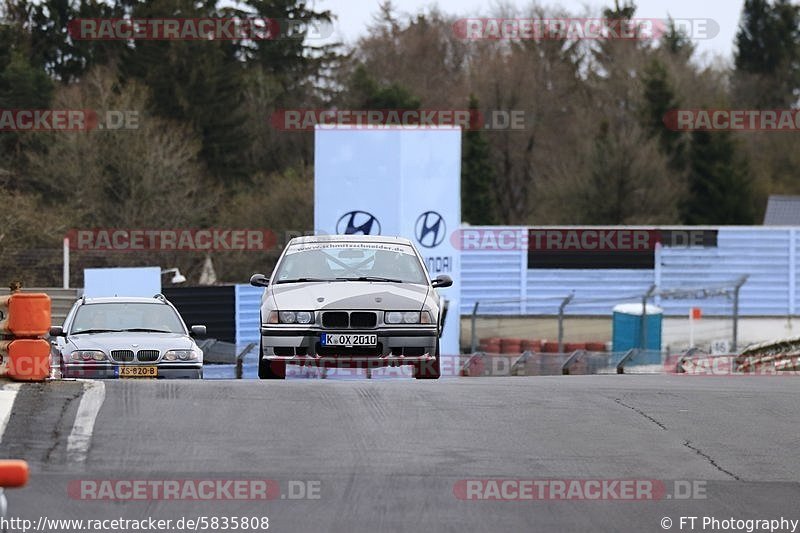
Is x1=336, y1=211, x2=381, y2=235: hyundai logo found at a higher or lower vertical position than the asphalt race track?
higher

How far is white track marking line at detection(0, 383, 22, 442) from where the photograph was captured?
10.3 meters

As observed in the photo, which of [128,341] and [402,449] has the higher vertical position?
[402,449]

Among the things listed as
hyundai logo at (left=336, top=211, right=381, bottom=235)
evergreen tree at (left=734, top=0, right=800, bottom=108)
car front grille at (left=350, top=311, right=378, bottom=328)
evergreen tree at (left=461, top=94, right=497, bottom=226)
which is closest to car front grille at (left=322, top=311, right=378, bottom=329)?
car front grille at (left=350, top=311, right=378, bottom=328)

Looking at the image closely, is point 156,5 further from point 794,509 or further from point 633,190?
point 794,509

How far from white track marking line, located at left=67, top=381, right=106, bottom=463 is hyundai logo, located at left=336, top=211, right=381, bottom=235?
14.2 meters

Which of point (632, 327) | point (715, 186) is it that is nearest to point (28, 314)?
point (632, 327)

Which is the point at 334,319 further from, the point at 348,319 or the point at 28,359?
the point at 28,359

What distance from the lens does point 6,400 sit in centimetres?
1085

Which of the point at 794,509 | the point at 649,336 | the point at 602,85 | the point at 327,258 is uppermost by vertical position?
the point at 602,85

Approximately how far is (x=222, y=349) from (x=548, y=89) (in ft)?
178

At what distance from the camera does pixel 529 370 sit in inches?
993

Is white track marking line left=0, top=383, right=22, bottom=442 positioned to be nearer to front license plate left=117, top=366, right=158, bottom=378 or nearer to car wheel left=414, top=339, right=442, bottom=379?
car wheel left=414, top=339, right=442, bottom=379

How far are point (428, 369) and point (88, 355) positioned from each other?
13.1 feet

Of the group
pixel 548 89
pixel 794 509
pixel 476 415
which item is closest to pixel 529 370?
pixel 476 415
